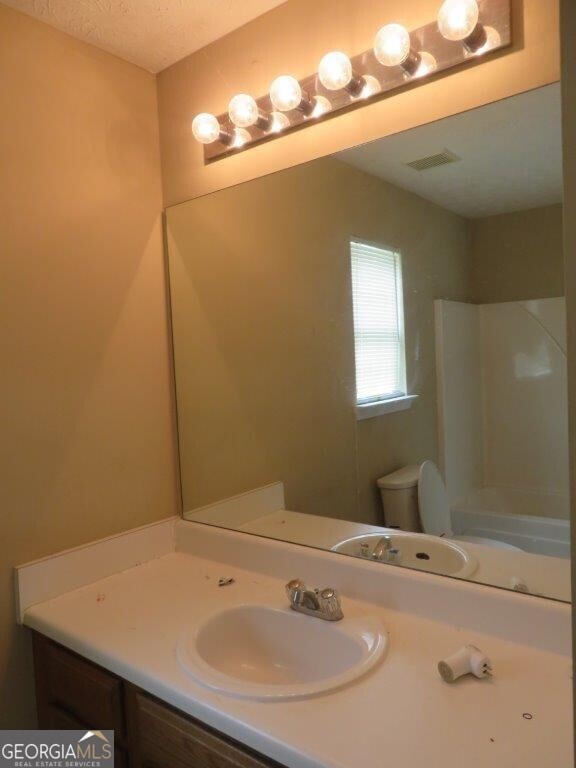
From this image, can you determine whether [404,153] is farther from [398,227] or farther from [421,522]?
[421,522]

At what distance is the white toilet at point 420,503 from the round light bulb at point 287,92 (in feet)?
3.14

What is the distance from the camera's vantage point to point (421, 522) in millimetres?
1334

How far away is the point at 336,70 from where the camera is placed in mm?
1256

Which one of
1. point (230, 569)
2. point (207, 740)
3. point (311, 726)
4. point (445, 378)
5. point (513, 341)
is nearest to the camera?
point (311, 726)

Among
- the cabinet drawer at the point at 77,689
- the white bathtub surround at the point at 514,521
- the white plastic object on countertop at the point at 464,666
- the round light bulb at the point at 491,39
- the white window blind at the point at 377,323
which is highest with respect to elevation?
the round light bulb at the point at 491,39

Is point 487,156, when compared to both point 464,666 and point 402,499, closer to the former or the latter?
point 402,499

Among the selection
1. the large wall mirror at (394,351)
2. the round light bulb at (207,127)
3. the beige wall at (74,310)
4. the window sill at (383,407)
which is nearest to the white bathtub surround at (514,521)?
the large wall mirror at (394,351)

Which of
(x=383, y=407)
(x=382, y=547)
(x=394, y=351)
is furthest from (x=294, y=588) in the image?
(x=394, y=351)

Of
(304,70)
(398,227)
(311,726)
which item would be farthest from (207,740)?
(304,70)

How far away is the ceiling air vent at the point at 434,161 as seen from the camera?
124 centimetres

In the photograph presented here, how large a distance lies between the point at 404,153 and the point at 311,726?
1.20m

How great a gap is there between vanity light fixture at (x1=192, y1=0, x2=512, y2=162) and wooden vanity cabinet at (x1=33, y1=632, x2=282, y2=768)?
1.38 metres

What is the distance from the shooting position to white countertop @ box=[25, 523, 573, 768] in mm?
812

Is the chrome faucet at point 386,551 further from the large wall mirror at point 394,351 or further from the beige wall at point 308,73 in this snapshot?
the beige wall at point 308,73
